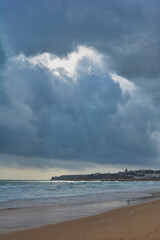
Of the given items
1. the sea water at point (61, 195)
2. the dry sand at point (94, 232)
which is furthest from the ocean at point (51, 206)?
the dry sand at point (94, 232)

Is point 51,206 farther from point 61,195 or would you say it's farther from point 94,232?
point 61,195

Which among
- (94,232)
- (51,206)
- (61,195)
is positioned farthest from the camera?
(61,195)

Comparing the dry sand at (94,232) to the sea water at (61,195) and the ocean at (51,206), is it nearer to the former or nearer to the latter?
the ocean at (51,206)

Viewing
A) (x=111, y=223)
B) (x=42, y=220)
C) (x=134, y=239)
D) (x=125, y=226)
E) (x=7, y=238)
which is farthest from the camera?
(x=42, y=220)

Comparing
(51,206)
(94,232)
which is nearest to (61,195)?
(51,206)

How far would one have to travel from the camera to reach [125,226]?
11609 mm

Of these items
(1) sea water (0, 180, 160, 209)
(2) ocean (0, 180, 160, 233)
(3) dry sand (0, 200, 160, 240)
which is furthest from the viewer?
(1) sea water (0, 180, 160, 209)

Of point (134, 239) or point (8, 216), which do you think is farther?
point (8, 216)

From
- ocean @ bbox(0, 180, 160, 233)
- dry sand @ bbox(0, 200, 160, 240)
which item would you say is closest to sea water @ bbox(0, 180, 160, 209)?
ocean @ bbox(0, 180, 160, 233)

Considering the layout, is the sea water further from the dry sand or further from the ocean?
the dry sand

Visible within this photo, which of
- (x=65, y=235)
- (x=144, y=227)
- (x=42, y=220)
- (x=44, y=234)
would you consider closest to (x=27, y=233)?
(x=44, y=234)

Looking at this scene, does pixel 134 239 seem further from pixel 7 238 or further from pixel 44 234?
pixel 7 238

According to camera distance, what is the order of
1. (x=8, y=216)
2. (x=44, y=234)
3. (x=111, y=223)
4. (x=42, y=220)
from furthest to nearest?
(x=8, y=216) → (x=42, y=220) → (x=111, y=223) → (x=44, y=234)

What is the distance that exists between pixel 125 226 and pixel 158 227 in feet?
4.41
